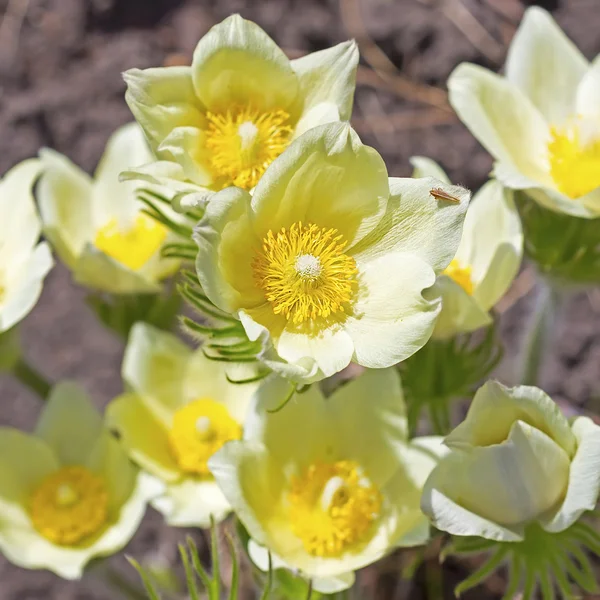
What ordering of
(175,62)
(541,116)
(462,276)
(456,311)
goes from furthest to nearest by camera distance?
(175,62)
(541,116)
(462,276)
(456,311)

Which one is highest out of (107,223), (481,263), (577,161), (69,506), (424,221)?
(424,221)

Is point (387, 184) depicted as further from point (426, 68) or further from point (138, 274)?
point (426, 68)

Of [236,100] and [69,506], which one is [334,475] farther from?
[236,100]

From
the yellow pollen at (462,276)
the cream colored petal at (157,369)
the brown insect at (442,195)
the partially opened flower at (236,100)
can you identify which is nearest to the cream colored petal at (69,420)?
the cream colored petal at (157,369)

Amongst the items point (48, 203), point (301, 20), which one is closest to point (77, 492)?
point (48, 203)

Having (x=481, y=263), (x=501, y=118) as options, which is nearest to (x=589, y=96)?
(x=501, y=118)
